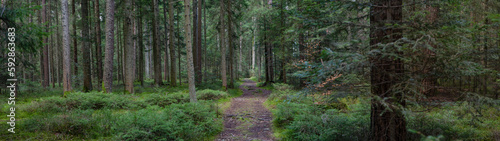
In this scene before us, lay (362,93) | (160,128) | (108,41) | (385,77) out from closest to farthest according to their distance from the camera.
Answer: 1. (362,93)
2. (385,77)
3. (160,128)
4. (108,41)

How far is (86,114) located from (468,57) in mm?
8135

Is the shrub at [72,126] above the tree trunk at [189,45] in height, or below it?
below

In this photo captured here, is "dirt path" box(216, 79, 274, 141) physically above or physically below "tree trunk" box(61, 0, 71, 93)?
below

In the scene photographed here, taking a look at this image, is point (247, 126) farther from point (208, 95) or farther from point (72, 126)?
point (208, 95)

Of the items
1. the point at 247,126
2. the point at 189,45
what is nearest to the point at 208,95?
the point at 189,45

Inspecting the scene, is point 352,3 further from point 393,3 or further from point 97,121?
point 97,121

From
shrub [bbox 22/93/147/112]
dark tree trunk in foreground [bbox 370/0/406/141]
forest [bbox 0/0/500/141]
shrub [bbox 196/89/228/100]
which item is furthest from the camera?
shrub [bbox 196/89/228/100]

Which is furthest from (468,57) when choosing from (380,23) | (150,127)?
(150,127)

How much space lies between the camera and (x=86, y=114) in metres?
5.63

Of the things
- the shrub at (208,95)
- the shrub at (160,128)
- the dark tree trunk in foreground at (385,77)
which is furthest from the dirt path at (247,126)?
the shrub at (208,95)

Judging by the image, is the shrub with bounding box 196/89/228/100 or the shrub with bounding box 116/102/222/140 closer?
the shrub with bounding box 116/102/222/140

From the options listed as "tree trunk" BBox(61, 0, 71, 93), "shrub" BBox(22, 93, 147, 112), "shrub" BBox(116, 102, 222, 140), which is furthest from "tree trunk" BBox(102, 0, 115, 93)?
"shrub" BBox(116, 102, 222, 140)

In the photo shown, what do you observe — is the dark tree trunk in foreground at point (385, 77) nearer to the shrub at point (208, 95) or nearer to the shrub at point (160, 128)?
the shrub at point (160, 128)

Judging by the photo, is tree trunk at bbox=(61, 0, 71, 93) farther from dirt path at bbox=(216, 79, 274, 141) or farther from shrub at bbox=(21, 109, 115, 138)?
dirt path at bbox=(216, 79, 274, 141)
